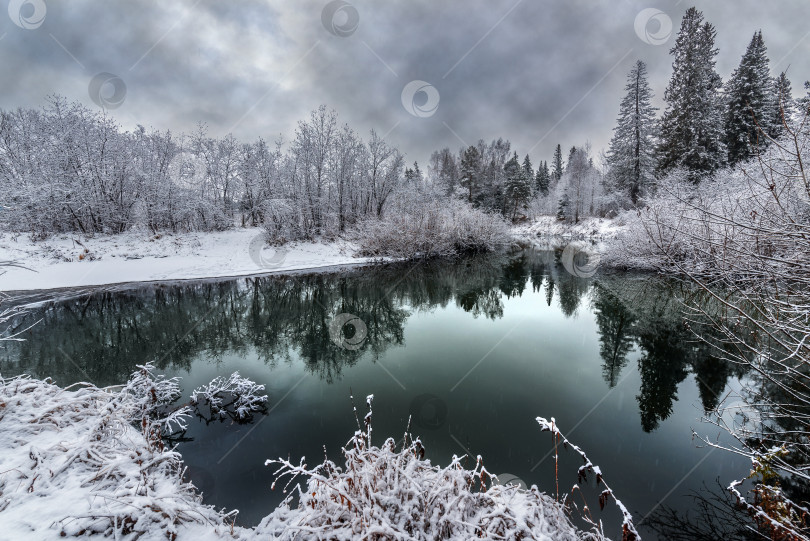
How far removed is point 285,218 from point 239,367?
23861mm

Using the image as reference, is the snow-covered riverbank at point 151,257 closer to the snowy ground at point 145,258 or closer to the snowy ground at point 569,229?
the snowy ground at point 145,258

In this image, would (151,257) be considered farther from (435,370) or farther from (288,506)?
(288,506)

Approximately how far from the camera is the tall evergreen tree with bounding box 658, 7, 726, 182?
2794 centimetres

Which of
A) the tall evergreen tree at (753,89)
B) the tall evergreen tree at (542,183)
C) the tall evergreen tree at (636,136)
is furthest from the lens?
the tall evergreen tree at (542,183)

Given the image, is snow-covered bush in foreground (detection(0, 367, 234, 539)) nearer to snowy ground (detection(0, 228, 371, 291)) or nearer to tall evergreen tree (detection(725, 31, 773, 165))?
snowy ground (detection(0, 228, 371, 291))

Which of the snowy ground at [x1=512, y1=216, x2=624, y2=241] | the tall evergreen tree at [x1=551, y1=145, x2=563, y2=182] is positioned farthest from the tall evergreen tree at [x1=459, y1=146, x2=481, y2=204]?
the tall evergreen tree at [x1=551, y1=145, x2=563, y2=182]

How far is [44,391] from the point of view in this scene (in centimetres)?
475

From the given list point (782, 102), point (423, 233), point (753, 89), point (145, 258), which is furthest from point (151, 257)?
point (753, 89)

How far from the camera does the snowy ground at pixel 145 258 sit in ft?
55.5

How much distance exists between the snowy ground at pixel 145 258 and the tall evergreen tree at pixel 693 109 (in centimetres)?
2945

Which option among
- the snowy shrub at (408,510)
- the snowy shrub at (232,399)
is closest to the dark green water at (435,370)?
the snowy shrub at (232,399)

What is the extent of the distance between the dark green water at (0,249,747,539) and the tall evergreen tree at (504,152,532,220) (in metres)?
39.2

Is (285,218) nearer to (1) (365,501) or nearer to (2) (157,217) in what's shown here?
(2) (157,217)

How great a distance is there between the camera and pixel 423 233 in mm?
27266
